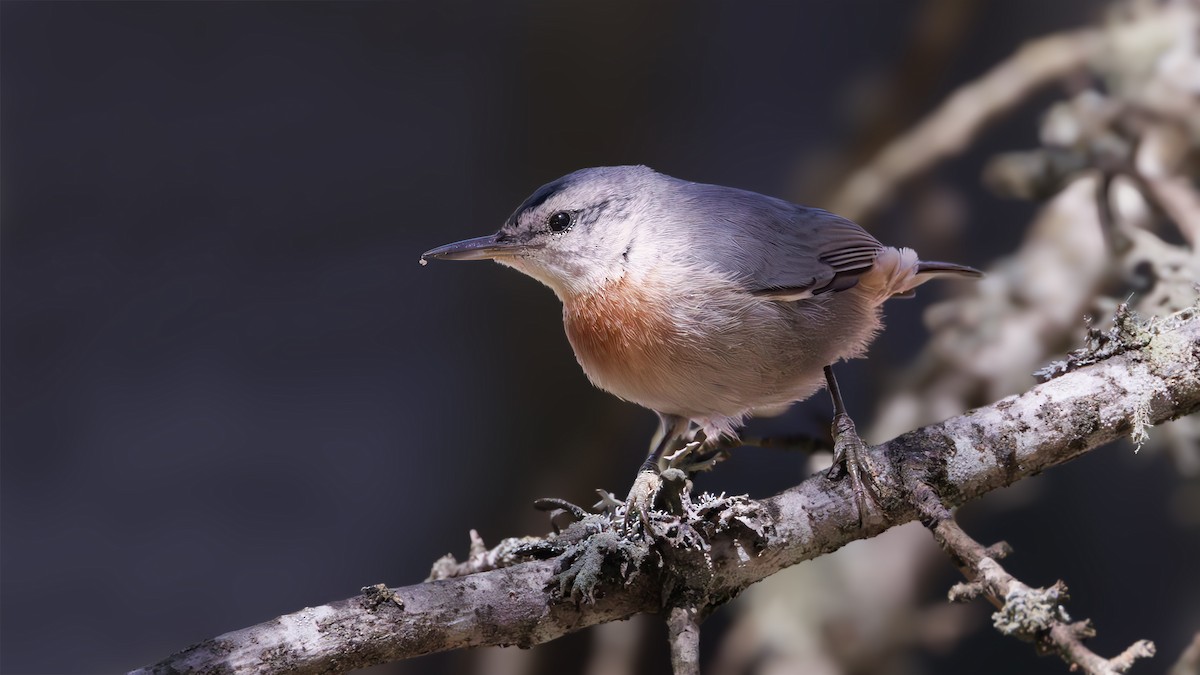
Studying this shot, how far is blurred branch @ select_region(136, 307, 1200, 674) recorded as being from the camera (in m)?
1.12

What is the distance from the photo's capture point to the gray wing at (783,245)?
60.1 inches

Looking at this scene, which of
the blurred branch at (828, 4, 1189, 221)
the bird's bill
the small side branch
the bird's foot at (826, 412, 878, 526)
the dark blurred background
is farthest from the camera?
the blurred branch at (828, 4, 1189, 221)

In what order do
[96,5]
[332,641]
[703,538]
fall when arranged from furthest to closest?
[96,5] → [703,538] → [332,641]

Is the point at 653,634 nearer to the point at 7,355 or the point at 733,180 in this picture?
the point at 733,180

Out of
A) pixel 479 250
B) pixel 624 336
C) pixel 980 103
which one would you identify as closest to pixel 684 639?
pixel 624 336

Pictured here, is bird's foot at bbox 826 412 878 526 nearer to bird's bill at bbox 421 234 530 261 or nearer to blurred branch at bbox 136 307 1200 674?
blurred branch at bbox 136 307 1200 674

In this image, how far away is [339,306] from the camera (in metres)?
2.61

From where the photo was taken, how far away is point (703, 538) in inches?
51.4

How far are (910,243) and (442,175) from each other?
1.41 m

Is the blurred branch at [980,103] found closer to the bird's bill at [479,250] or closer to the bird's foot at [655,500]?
the bird's bill at [479,250]

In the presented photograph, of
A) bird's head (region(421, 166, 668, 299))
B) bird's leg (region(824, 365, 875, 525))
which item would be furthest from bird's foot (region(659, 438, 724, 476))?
bird's head (region(421, 166, 668, 299))

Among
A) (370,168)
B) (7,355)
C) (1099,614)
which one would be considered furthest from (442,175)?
(1099,614)

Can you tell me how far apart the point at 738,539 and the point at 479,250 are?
0.62 meters

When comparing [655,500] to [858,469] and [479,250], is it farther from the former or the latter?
[479,250]
